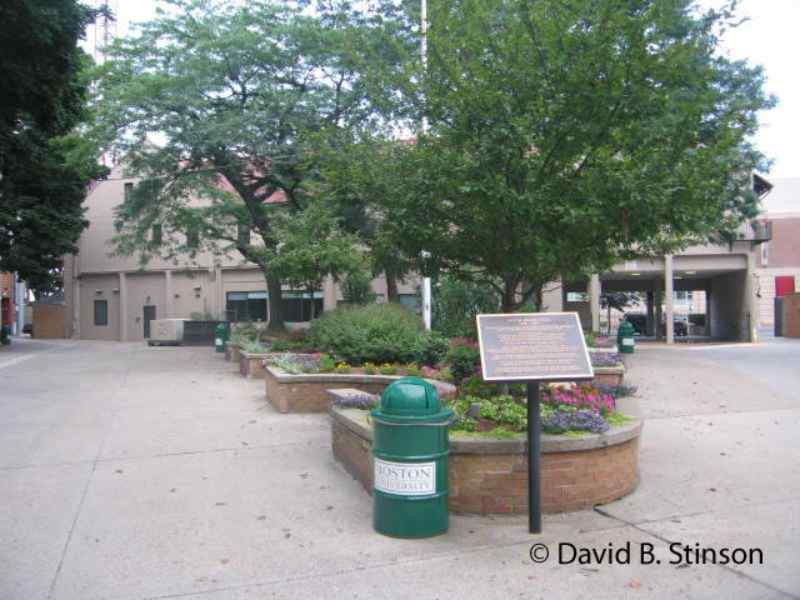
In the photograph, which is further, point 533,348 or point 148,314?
point 148,314

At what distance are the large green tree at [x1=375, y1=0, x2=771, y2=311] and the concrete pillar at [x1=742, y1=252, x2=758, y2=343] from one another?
84.1ft

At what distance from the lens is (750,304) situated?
Result: 31.4m

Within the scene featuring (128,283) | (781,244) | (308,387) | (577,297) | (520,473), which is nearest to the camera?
(520,473)

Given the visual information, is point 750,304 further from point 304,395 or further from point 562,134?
point 562,134

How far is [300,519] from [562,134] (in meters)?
4.45

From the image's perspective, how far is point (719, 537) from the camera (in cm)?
554

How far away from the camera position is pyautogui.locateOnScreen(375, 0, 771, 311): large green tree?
23.2 ft

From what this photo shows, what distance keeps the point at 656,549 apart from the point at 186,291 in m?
38.7

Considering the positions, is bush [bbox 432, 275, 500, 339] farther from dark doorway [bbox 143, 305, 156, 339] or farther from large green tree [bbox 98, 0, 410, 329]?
dark doorway [bbox 143, 305, 156, 339]

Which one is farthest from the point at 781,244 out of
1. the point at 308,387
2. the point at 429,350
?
the point at 308,387

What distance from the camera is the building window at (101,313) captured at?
4384 cm

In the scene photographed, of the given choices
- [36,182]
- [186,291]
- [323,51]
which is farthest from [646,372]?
[186,291]

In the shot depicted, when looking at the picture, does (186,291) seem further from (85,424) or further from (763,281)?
(763,281)

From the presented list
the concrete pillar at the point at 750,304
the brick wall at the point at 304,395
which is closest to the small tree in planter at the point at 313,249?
the brick wall at the point at 304,395
